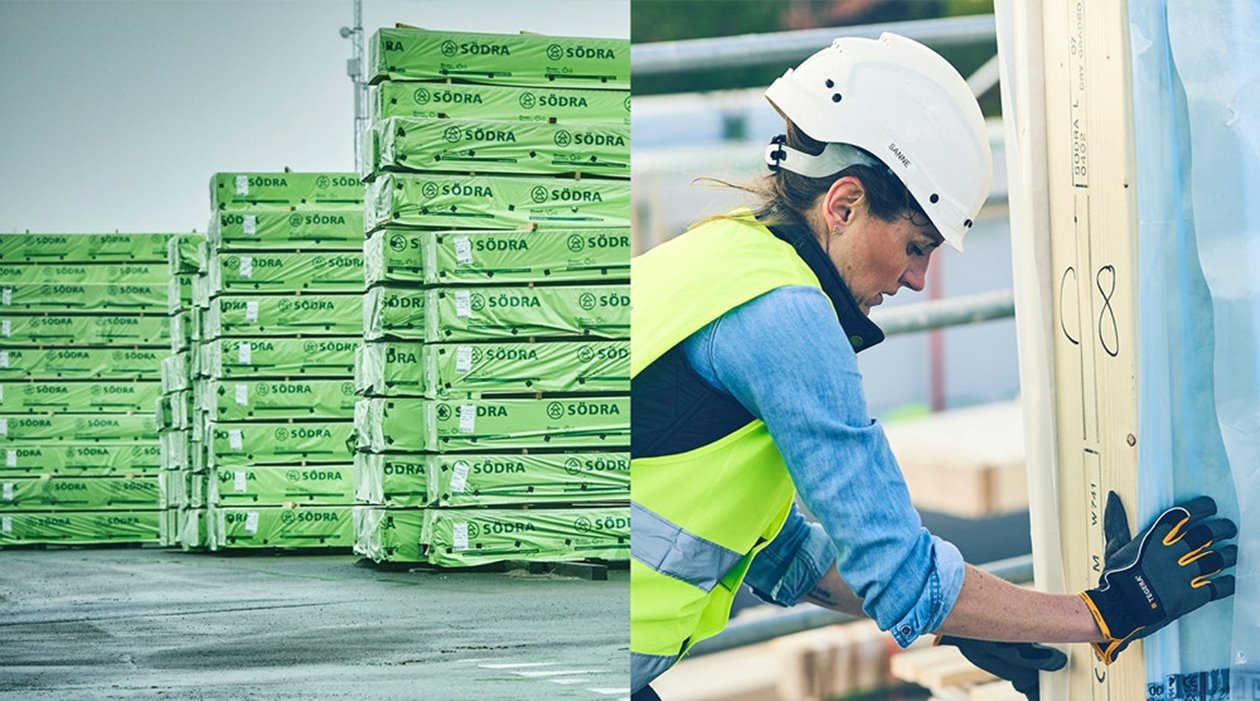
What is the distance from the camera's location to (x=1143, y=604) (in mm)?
2807

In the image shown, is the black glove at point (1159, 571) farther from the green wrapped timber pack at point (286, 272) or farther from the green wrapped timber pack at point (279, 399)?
the green wrapped timber pack at point (279, 399)

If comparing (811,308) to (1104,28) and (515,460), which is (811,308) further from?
(515,460)

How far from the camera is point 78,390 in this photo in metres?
15.5

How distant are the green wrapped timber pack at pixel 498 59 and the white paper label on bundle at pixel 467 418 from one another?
2.16 m

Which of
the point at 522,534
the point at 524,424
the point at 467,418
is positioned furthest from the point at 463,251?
the point at 522,534

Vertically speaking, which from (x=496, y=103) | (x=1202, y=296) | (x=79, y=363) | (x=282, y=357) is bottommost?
(x=1202, y=296)

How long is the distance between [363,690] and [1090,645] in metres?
3.97

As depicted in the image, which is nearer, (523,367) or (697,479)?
(697,479)

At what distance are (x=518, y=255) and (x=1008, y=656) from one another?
22.9 ft

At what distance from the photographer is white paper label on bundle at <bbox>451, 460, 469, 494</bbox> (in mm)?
9672

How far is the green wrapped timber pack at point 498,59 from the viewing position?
9.86m

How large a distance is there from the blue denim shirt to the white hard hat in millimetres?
307

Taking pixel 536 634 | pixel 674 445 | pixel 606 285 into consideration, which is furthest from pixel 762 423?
pixel 606 285

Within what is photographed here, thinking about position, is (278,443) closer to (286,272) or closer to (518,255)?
(286,272)
